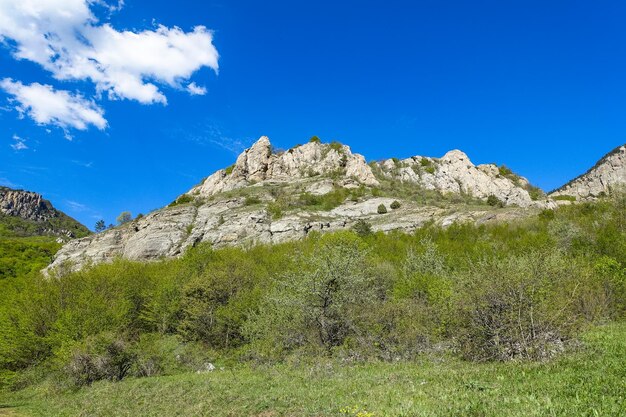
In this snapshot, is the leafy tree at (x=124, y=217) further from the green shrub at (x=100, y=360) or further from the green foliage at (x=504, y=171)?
the green foliage at (x=504, y=171)

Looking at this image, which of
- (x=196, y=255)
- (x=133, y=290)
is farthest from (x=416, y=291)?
(x=133, y=290)

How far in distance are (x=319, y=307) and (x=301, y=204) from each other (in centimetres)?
8496

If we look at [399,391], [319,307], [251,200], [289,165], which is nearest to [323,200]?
[251,200]

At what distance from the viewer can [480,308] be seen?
1962cm

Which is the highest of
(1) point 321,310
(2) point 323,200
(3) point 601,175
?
(3) point 601,175

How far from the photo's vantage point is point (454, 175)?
16950 centimetres

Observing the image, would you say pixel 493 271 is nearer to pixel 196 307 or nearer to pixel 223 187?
pixel 196 307

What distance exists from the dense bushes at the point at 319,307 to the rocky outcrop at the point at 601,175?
109033 mm

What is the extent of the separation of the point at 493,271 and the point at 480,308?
2012mm

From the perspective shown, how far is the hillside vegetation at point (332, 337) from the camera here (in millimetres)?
12383

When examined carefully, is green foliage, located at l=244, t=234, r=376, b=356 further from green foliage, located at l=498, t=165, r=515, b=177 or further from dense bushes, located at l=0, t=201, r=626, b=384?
green foliage, located at l=498, t=165, r=515, b=177

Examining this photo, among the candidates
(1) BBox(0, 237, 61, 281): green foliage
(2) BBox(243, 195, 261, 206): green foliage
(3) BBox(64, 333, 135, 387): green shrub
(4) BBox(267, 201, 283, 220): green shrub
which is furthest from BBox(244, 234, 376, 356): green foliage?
(2) BBox(243, 195, 261, 206): green foliage

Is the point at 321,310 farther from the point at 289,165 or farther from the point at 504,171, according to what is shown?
the point at 504,171

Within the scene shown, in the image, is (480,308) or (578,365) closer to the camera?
(578,365)
